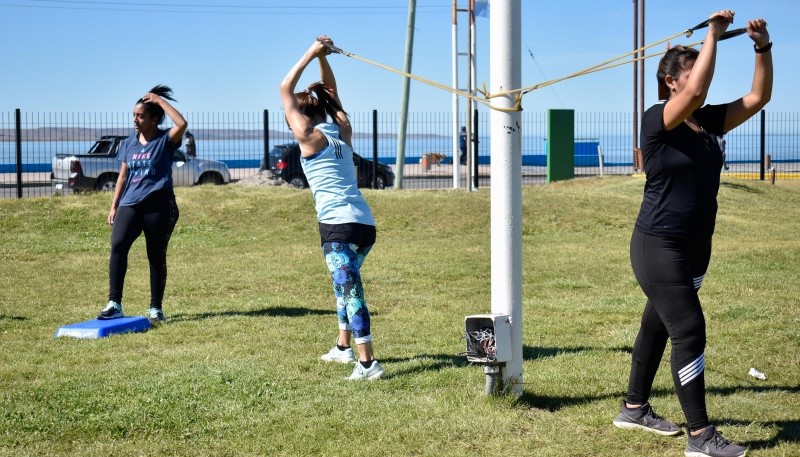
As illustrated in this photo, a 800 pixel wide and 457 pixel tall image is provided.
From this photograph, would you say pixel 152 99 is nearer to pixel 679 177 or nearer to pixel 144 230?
pixel 144 230

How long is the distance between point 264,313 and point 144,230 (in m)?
1.25

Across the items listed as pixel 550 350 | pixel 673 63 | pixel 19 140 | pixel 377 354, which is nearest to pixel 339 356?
pixel 377 354

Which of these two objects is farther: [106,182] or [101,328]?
[106,182]

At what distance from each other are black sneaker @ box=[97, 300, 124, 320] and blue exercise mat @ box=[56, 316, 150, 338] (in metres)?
0.12

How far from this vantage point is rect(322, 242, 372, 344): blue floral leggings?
5914mm

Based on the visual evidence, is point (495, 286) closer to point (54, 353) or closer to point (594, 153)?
point (54, 353)

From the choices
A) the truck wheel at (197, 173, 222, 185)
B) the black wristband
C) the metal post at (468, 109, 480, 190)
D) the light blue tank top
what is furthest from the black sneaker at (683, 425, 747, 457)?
the truck wheel at (197, 173, 222, 185)

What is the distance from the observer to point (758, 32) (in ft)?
14.6

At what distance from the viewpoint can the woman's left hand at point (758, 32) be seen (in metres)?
4.45

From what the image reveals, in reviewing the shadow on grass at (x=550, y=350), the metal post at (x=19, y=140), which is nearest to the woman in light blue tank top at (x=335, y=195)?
the shadow on grass at (x=550, y=350)

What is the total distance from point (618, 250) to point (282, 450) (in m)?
9.22

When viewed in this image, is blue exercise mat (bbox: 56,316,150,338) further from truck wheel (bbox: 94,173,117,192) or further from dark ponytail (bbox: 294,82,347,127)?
truck wheel (bbox: 94,173,117,192)

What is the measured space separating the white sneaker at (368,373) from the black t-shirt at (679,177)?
2.07m

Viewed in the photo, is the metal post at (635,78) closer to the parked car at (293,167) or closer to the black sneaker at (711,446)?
the parked car at (293,167)
